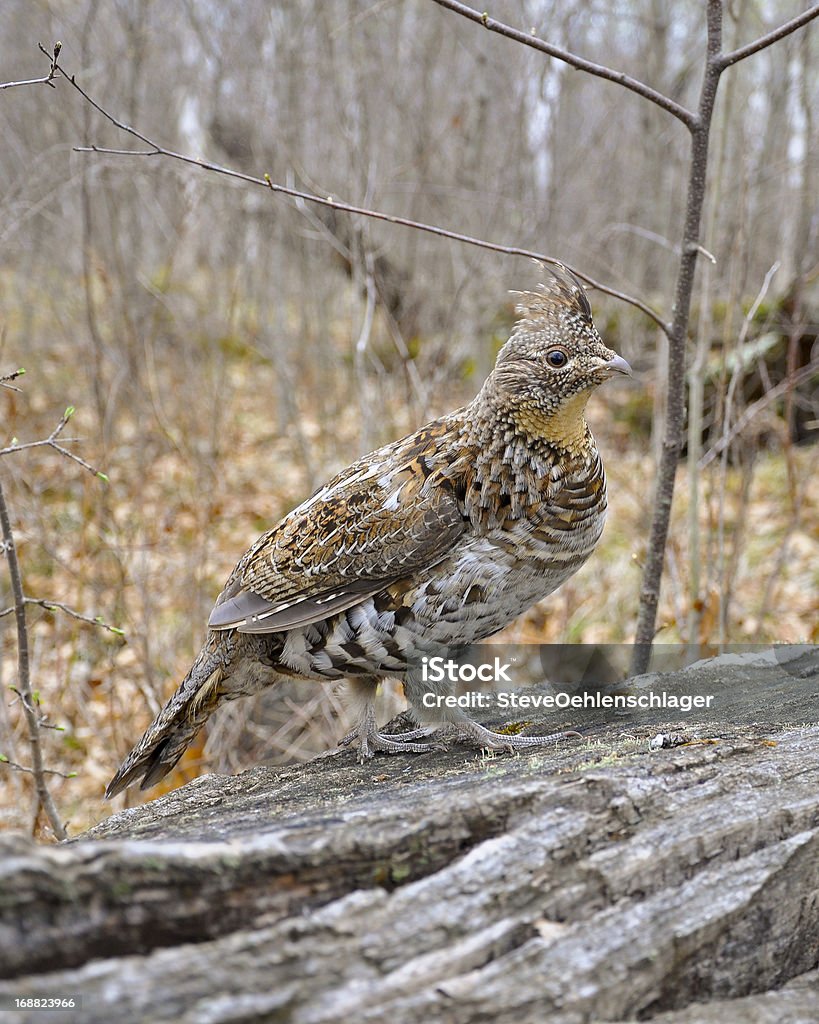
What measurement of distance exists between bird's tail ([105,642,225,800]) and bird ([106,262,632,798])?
2cm

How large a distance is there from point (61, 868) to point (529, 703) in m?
2.68

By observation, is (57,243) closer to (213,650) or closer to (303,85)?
(303,85)

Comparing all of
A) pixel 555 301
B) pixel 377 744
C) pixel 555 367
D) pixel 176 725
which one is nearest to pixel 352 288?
pixel 555 301

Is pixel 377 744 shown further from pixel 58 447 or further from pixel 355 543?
pixel 58 447

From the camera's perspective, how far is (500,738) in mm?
3311

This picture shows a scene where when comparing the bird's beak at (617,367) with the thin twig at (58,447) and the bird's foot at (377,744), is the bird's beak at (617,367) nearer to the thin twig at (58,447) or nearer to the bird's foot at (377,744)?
the bird's foot at (377,744)

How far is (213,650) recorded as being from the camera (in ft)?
11.7

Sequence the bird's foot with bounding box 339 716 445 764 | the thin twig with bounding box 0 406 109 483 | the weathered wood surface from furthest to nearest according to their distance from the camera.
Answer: the bird's foot with bounding box 339 716 445 764 < the thin twig with bounding box 0 406 109 483 < the weathered wood surface

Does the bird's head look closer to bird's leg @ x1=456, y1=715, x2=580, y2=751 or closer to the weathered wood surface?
bird's leg @ x1=456, y1=715, x2=580, y2=751

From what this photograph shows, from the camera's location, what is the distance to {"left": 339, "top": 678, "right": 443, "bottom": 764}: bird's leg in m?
3.43

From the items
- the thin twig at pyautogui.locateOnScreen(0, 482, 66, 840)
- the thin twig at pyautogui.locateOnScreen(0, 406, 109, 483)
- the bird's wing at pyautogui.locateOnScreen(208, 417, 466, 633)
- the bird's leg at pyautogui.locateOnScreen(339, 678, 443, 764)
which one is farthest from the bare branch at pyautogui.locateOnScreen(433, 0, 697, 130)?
the bird's leg at pyautogui.locateOnScreen(339, 678, 443, 764)

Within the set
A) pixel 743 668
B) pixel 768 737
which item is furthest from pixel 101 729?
A: pixel 768 737

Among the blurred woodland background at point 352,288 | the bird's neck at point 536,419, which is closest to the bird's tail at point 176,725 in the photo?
the bird's neck at point 536,419

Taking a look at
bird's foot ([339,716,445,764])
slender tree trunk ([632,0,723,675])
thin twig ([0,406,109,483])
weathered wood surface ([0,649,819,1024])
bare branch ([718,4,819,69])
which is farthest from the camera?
bird's foot ([339,716,445,764])
